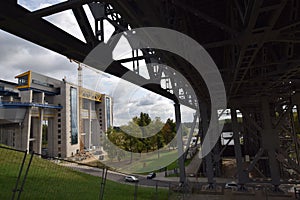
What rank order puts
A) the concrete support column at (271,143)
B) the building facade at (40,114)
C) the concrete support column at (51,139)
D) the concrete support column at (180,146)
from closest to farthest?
the concrete support column at (271,143)
the concrete support column at (180,146)
the building facade at (40,114)
the concrete support column at (51,139)

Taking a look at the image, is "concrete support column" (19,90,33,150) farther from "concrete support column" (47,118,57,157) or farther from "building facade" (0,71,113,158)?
"concrete support column" (47,118,57,157)

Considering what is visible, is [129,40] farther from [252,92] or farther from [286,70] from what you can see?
[252,92]

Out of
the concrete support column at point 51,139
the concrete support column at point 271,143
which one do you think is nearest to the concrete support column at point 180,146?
the concrete support column at point 271,143

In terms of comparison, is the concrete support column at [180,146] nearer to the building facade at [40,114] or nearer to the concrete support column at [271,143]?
the concrete support column at [271,143]

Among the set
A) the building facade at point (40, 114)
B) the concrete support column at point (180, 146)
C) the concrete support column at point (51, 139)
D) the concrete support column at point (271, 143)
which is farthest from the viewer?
the concrete support column at point (51, 139)

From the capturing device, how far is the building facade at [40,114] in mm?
38103

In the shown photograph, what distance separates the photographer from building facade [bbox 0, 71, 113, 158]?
3810cm

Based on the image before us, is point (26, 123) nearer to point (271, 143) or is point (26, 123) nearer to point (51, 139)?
point (51, 139)

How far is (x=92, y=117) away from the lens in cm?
5844

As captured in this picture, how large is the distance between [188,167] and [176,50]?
27467 mm

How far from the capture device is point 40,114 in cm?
4134

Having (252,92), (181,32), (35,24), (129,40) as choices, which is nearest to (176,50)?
(181,32)

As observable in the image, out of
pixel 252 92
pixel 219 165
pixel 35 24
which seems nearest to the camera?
pixel 35 24

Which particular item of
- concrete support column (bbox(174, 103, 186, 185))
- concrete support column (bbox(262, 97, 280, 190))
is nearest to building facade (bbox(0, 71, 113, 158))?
concrete support column (bbox(174, 103, 186, 185))
